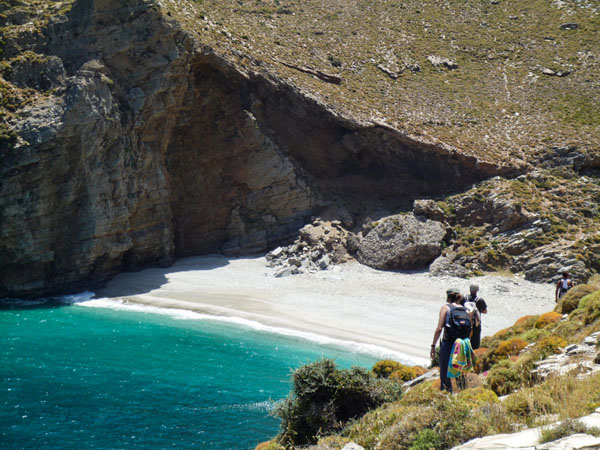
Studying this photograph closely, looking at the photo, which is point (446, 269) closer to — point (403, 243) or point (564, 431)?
point (403, 243)

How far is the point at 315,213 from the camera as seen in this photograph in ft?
159

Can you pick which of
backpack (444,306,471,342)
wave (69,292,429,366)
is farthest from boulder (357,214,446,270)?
backpack (444,306,471,342)

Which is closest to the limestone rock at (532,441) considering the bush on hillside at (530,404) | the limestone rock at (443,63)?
the bush on hillside at (530,404)

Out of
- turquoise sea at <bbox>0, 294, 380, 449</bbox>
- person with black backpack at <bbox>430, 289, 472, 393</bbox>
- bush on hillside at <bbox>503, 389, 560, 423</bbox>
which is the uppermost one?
person with black backpack at <bbox>430, 289, 472, 393</bbox>

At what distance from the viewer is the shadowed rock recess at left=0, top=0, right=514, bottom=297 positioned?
38656 millimetres

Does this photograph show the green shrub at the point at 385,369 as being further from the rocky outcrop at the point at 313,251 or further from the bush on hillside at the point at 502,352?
the rocky outcrop at the point at 313,251

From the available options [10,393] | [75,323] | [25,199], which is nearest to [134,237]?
[25,199]

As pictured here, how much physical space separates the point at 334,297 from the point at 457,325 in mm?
25871

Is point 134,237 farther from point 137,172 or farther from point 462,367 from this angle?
point 462,367

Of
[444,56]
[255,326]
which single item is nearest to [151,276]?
[255,326]

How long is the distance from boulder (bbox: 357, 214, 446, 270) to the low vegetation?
2287 centimetres

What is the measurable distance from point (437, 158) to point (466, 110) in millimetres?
8325

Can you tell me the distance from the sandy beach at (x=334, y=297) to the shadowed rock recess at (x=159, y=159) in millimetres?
3957

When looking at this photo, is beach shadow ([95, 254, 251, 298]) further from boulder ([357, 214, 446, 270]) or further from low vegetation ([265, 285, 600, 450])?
low vegetation ([265, 285, 600, 450])
